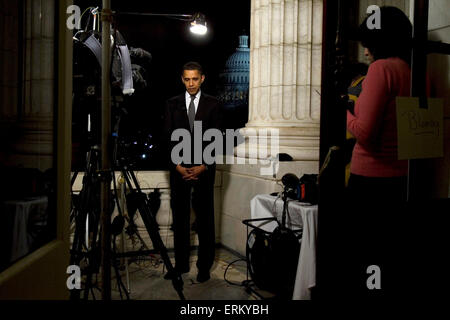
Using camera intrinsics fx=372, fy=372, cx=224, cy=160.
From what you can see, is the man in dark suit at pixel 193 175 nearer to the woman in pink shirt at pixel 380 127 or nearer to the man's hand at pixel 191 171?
the man's hand at pixel 191 171

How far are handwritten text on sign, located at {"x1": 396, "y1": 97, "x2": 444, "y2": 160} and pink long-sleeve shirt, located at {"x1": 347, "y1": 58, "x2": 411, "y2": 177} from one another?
316 mm

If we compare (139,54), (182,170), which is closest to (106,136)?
(139,54)

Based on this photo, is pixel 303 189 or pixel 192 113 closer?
pixel 303 189

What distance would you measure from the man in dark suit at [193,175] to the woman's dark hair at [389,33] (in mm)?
2264

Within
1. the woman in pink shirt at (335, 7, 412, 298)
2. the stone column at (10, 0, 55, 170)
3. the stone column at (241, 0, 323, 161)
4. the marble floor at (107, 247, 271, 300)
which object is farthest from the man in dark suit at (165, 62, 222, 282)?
the stone column at (10, 0, 55, 170)

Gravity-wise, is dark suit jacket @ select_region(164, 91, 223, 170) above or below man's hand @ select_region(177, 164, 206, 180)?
above

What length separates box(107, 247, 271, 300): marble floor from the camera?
320 centimetres

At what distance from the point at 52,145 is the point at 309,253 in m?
1.98

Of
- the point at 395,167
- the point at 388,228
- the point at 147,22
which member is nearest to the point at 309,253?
the point at 395,167

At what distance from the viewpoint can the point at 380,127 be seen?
1674mm

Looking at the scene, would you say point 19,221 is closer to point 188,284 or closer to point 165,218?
point 188,284

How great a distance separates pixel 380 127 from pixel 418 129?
43 centimetres

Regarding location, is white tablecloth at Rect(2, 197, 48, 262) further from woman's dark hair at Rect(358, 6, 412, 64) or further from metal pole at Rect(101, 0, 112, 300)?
woman's dark hair at Rect(358, 6, 412, 64)

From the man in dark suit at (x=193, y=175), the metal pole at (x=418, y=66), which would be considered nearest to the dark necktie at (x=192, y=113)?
the man in dark suit at (x=193, y=175)
